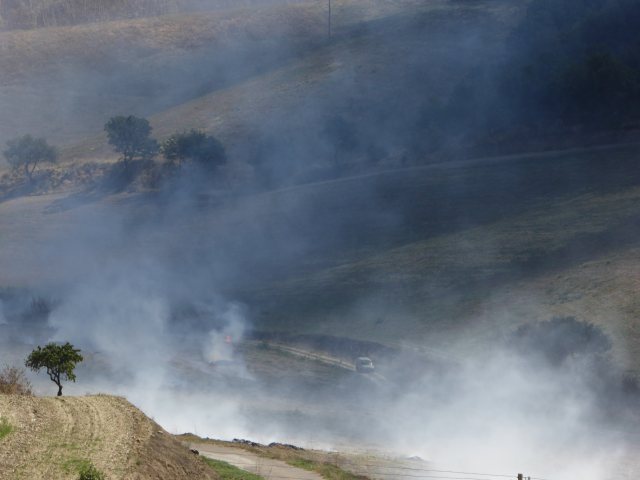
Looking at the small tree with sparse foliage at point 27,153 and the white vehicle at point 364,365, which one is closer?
the white vehicle at point 364,365

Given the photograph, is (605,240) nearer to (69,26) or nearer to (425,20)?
(425,20)

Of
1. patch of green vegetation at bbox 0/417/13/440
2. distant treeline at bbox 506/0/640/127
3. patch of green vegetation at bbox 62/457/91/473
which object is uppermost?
distant treeline at bbox 506/0/640/127

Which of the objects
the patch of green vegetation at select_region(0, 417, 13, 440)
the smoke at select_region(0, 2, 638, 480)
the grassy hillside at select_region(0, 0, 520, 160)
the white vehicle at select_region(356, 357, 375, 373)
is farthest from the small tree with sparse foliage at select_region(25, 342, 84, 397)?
the grassy hillside at select_region(0, 0, 520, 160)

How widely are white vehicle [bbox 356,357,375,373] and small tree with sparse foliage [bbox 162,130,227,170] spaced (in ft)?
155

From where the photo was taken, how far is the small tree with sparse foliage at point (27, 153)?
96.4 meters

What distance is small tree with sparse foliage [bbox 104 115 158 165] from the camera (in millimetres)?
96562

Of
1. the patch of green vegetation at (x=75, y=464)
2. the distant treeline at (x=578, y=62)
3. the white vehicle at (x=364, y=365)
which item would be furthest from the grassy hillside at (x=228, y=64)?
the patch of green vegetation at (x=75, y=464)

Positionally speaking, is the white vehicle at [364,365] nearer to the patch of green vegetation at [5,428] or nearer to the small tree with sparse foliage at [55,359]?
the small tree with sparse foliage at [55,359]

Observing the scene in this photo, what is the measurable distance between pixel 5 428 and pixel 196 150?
76.4 meters

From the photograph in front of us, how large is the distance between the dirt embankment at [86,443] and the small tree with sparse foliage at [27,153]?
254 ft

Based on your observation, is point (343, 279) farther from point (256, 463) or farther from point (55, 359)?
point (55, 359)

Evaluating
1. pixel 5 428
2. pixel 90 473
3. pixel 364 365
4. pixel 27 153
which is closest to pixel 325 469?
pixel 5 428

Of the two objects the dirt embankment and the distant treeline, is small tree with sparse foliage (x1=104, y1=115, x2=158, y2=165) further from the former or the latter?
the dirt embankment

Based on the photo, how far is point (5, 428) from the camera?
19.5 metres
